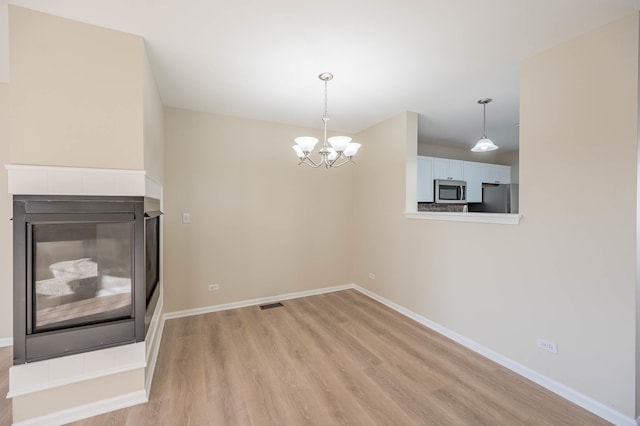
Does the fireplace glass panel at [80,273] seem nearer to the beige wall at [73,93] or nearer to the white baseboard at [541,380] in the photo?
the beige wall at [73,93]

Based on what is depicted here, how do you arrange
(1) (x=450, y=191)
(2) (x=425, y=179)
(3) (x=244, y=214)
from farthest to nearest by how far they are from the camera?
(1) (x=450, y=191) → (2) (x=425, y=179) → (3) (x=244, y=214)

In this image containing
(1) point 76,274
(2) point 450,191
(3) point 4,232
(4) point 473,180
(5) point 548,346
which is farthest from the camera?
(4) point 473,180

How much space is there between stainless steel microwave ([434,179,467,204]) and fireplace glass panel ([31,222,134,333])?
426 cm

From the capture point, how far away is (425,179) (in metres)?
4.27

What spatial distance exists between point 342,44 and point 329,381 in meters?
2.69

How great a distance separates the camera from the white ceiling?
1.61 m

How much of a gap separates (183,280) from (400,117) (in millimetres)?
3572

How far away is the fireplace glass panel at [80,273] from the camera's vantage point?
1.57 meters

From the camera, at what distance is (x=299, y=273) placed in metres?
3.98

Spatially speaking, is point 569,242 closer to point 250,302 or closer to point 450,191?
point 450,191

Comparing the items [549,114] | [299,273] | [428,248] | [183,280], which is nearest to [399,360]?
[428,248]

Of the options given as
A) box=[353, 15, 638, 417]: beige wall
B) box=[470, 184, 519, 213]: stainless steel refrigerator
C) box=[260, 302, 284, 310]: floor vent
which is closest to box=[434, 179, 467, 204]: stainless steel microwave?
box=[470, 184, 519, 213]: stainless steel refrigerator

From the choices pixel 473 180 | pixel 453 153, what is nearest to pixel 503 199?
pixel 473 180

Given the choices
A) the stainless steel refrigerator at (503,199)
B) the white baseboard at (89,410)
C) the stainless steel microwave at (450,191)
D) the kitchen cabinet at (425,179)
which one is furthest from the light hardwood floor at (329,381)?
the stainless steel microwave at (450,191)
